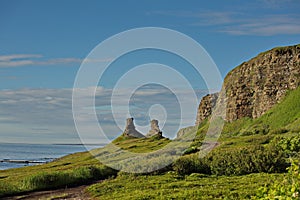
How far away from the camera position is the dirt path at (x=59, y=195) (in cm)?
2094

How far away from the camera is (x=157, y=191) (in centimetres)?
1967

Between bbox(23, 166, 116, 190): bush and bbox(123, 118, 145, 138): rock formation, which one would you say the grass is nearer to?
bbox(23, 166, 116, 190): bush

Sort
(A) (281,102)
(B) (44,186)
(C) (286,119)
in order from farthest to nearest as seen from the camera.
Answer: (A) (281,102) → (C) (286,119) → (B) (44,186)

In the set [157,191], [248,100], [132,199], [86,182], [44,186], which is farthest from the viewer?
[248,100]

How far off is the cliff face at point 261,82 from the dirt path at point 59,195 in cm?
8135

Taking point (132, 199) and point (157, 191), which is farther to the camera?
point (157, 191)

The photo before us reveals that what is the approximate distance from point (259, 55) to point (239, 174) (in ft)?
282

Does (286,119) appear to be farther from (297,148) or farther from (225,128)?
(297,148)

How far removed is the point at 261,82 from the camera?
104 m

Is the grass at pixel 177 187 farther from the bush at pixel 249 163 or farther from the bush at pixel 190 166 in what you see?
the bush at pixel 249 163

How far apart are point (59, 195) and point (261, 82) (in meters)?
88.3

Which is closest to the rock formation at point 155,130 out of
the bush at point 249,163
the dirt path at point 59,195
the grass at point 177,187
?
the bush at point 249,163

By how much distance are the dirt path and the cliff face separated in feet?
267

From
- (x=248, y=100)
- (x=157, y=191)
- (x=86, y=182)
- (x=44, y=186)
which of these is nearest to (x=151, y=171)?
(x=86, y=182)
